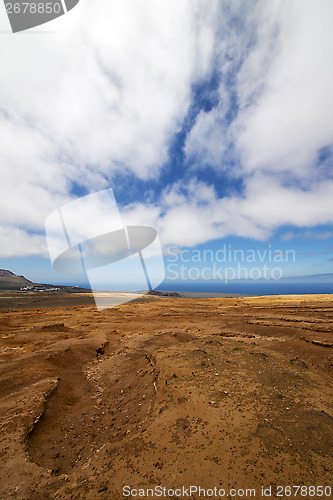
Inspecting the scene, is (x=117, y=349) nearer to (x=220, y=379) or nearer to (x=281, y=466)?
(x=220, y=379)

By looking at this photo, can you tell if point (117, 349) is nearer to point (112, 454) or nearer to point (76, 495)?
point (112, 454)

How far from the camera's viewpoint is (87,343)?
11.9 metres

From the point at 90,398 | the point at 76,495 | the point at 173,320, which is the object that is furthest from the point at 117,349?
the point at 76,495

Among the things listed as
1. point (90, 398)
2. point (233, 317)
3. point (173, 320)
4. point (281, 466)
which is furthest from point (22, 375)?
point (233, 317)

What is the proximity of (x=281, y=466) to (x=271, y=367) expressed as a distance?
423 centimetres

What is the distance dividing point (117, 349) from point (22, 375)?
15.9ft

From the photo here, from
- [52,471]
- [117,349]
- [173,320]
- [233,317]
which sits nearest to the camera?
[52,471]

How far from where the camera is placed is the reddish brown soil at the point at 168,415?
3521 millimetres

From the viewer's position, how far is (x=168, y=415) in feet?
16.9

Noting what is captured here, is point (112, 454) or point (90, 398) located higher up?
point (112, 454)

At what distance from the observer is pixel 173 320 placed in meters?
17.6

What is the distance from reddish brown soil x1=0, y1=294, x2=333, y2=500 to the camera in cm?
352

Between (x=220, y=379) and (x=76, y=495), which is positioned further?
(x=220, y=379)

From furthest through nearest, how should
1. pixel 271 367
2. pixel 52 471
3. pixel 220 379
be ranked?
pixel 271 367 → pixel 220 379 → pixel 52 471
